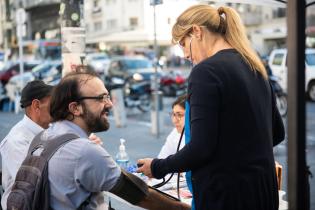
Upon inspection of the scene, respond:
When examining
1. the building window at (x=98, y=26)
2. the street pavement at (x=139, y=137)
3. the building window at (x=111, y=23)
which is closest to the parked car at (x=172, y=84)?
the street pavement at (x=139, y=137)

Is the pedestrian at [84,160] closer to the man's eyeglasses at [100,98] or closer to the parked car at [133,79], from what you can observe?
the man's eyeglasses at [100,98]

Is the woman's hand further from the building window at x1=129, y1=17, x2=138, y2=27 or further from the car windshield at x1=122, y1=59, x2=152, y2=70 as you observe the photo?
the building window at x1=129, y1=17, x2=138, y2=27

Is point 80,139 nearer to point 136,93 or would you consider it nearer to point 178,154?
point 178,154

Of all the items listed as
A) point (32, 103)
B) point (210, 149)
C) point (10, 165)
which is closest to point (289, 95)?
point (210, 149)

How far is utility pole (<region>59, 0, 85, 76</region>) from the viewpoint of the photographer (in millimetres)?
5117

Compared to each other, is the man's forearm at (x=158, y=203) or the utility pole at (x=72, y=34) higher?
the utility pole at (x=72, y=34)

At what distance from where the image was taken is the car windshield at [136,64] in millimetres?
21469

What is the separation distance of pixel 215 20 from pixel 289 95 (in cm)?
82

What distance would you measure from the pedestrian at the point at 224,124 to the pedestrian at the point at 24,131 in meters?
1.17

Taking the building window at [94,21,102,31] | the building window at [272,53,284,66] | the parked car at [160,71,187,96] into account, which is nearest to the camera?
the building window at [272,53,284,66]

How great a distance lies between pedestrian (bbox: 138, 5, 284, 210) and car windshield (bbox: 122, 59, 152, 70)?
1921 cm

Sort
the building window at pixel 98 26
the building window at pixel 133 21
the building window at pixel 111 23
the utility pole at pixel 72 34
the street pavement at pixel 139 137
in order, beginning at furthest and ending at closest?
1. the building window at pixel 98 26
2. the building window at pixel 111 23
3. the building window at pixel 133 21
4. the street pavement at pixel 139 137
5. the utility pole at pixel 72 34

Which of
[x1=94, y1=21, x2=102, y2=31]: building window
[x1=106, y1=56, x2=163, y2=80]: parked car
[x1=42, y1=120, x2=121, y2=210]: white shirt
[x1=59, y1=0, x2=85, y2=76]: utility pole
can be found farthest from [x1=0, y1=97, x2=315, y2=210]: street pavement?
[x1=94, y1=21, x2=102, y2=31]: building window

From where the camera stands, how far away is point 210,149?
2.08 metres
